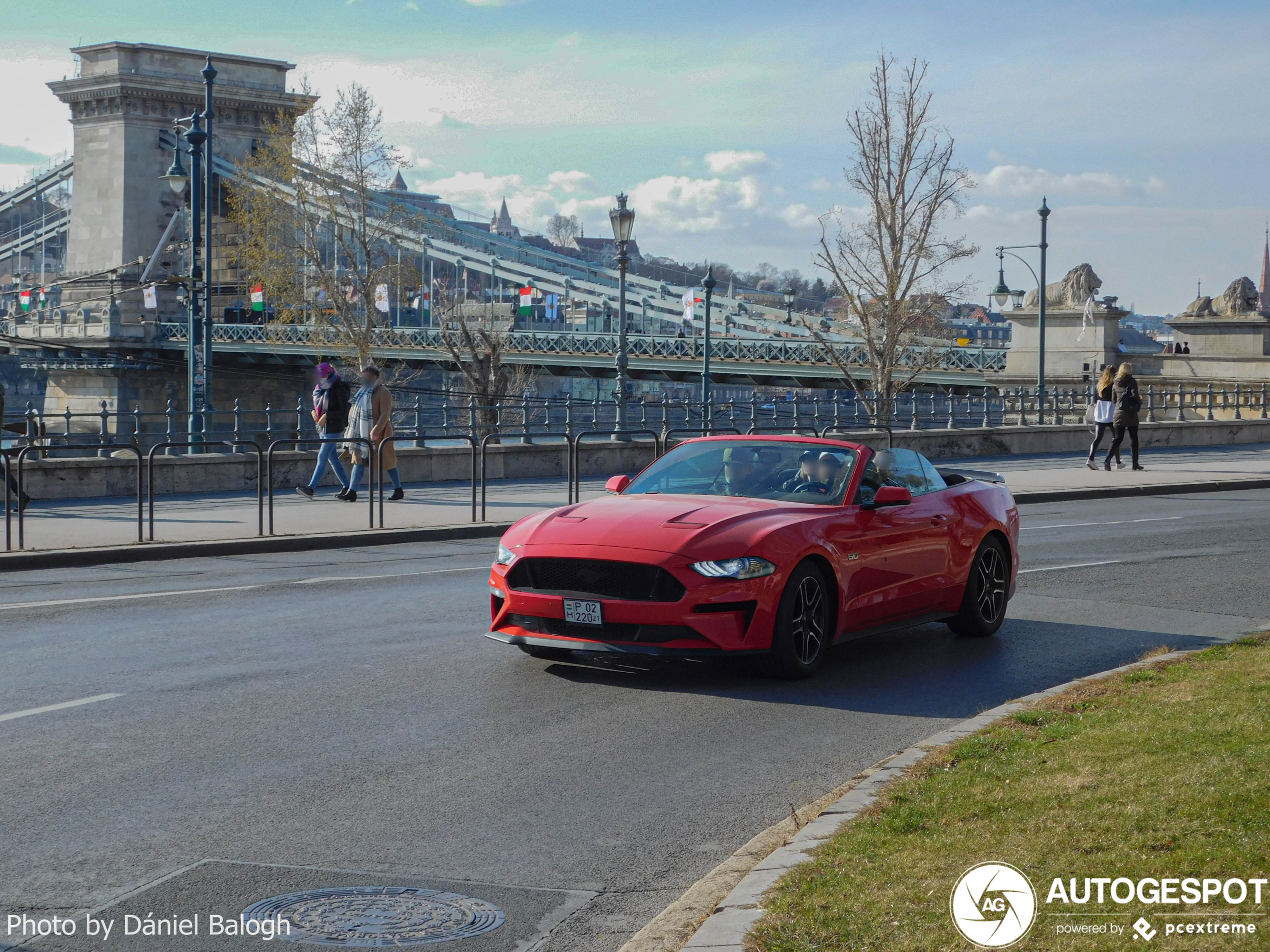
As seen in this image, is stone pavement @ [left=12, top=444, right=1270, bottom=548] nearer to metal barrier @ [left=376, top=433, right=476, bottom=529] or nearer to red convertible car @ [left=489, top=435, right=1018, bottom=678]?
metal barrier @ [left=376, top=433, right=476, bottom=529]

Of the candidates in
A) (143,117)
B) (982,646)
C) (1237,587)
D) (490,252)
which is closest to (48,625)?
(982,646)

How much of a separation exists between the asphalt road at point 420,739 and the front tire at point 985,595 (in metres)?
0.27

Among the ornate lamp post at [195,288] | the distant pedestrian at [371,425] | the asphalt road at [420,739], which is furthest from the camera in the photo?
the ornate lamp post at [195,288]

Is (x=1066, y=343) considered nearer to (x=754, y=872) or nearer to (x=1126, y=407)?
(x=1126, y=407)

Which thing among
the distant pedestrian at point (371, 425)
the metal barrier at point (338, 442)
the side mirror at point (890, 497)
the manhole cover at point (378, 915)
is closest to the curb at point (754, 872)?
the manhole cover at point (378, 915)

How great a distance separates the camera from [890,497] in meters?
9.09

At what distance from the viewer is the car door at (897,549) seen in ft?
29.5

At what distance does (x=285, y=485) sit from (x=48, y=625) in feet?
41.5

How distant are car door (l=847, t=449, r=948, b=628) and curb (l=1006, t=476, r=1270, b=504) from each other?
13.2 meters

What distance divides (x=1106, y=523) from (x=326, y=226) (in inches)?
1142

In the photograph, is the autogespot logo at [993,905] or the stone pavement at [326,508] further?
the stone pavement at [326,508]

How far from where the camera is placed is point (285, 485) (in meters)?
22.8

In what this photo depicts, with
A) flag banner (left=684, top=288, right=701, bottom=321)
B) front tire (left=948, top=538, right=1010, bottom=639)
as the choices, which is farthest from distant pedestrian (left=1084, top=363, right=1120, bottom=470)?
flag banner (left=684, top=288, right=701, bottom=321)

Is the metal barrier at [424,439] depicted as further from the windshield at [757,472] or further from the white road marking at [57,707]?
the white road marking at [57,707]
